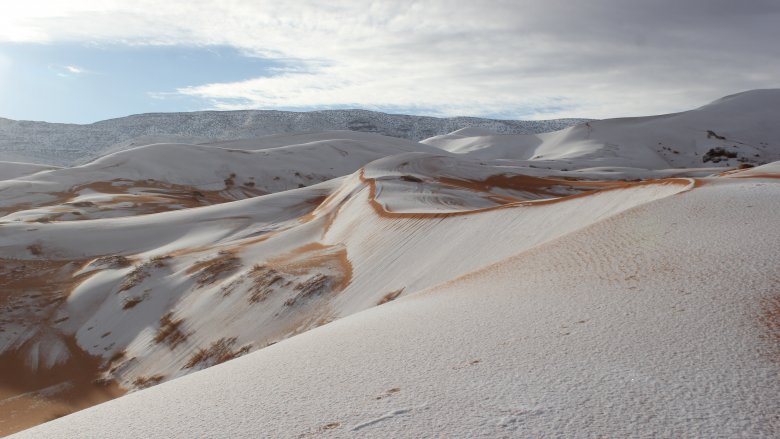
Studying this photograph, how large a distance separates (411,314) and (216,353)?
721 cm

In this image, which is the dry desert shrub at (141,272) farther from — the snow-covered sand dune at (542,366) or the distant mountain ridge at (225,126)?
the distant mountain ridge at (225,126)

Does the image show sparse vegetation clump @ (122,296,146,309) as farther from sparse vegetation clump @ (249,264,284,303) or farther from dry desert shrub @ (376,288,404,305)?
dry desert shrub @ (376,288,404,305)

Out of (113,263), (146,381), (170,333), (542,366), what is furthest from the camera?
(113,263)

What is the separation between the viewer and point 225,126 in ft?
515

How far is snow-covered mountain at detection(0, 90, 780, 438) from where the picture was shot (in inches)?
119

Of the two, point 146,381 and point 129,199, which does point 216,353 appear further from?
point 129,199

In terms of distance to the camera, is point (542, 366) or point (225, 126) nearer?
point (542, 366)

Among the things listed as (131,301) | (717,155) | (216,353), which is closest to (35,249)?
(131,301)

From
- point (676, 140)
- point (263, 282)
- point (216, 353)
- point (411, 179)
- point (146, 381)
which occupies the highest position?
point (676, 140)

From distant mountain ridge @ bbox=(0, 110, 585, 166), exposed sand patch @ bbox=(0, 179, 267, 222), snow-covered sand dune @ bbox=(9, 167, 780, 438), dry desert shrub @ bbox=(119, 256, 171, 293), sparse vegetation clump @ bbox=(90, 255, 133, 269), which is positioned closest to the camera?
snow-covered sand dune @ bbox=(9, 167, 780, 438)

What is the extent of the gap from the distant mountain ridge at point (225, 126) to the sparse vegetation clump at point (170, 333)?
133 m

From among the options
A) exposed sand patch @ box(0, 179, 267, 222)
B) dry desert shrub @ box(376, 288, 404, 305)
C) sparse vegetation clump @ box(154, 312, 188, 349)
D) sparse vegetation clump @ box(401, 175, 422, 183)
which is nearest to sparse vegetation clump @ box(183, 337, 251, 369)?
sparse vegetation clump @ box(154, 312, 188, 349)

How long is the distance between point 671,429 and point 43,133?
551ft

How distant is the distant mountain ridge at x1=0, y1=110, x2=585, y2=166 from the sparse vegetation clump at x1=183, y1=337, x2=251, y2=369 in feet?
444
